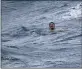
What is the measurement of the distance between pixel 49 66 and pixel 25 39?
27.0 inches

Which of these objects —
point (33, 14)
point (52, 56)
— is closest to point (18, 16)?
point (33, 14)

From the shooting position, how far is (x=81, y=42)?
10758 mm

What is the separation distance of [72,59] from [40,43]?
679 mm

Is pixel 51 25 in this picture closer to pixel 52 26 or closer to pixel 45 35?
pixel 52 26

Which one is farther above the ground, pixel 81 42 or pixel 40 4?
pixel 40 4

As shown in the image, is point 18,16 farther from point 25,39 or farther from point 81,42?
point 81,42

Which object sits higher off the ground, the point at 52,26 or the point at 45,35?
the point at 52,26

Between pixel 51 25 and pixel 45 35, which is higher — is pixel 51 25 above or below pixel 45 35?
above

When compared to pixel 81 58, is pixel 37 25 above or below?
above

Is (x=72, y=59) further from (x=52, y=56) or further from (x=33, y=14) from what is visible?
(x=33, y=14)

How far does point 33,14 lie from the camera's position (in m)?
10.8

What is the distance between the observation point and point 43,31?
10.8 meters

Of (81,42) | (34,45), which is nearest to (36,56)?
(34,45)

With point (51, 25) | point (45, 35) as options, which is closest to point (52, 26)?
point (51, 25)
